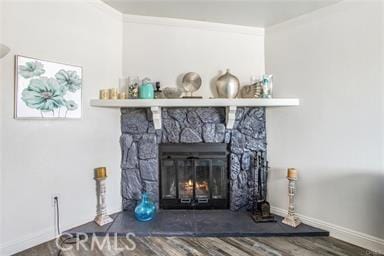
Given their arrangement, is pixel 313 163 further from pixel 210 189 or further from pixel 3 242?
pixel 3 242

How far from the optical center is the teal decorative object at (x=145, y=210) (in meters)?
2.67

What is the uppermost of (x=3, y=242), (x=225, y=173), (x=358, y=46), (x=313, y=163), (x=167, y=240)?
(x=358, y=46)

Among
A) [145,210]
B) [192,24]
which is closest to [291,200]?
[145,210]

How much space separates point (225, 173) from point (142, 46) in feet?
6.28

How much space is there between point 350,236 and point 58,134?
9.92 feet

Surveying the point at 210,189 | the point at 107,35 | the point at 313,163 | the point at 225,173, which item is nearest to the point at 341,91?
the point at 313,163

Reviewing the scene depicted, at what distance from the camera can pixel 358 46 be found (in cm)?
225

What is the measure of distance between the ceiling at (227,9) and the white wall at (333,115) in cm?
15

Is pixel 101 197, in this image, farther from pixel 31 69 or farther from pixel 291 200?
pixel 291 200

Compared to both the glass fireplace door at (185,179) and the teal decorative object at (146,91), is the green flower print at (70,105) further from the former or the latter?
the glass fireplace door at (185,179)

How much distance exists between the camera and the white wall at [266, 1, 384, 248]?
2.17 meters

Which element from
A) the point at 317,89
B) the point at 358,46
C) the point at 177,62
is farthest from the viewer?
the point at 177,62

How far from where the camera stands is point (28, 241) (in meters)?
2.14

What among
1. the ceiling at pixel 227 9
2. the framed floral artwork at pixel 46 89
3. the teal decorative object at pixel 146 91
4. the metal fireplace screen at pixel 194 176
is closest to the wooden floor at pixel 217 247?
the metal fireplace screen at pixel 194 176
